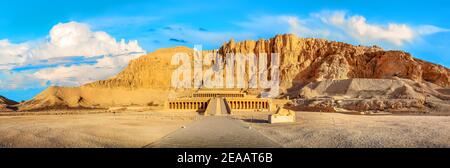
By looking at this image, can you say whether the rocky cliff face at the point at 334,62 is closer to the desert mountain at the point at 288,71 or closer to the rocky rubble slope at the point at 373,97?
the desert mountain at the point at 288,71

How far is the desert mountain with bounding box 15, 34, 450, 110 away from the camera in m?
81.6

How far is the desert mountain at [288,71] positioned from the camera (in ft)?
268

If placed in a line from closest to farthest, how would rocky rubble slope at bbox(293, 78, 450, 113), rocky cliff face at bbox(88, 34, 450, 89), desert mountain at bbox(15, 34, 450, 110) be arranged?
rocky rubble slope at bbox(293, 78, 450, 113) < desert mountain at bbox(15, 34, 450, 110) < rocky cliff face at bbox(88, 34, 450, 89)

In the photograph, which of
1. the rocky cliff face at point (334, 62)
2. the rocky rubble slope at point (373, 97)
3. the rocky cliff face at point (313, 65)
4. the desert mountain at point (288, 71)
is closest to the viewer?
the rocky rubble slope at point (373, 97)

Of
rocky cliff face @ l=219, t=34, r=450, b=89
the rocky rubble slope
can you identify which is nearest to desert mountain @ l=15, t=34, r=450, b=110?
rocky cliff face @ l=219, t=34, r=450, b=89

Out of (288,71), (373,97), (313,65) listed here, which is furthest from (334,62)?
(373,97)

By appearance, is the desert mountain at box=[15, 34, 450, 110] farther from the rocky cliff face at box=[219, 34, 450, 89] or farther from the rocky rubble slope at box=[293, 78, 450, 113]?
the rocky rubble slope at box=[293, 78, 450, 113]

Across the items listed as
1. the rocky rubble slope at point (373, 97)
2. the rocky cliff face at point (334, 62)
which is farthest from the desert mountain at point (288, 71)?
the rocky rubble slope at point (373, 97)

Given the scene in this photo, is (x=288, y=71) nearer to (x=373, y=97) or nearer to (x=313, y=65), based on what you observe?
(x=313, y=65)

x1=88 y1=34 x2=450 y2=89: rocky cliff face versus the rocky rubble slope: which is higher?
x1=88 y1=34 x2=450 y2=89: rocky cliff face

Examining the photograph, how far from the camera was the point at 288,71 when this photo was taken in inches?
4082
